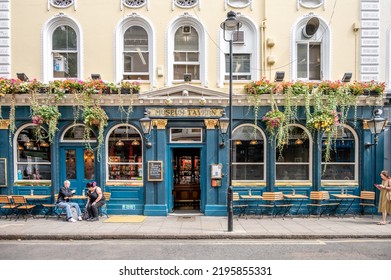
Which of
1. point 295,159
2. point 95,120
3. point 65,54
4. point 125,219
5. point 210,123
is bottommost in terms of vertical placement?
point 125,219

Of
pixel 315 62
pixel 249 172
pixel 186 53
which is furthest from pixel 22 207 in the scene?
pixel 315 62

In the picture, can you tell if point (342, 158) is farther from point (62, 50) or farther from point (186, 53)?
point (62, 50)

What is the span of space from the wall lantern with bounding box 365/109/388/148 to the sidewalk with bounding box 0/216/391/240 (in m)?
3.14

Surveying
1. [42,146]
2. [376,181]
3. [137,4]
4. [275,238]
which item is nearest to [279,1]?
[137,4]

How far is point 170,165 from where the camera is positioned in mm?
11734

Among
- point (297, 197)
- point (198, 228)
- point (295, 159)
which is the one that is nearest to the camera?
point (198, 228)

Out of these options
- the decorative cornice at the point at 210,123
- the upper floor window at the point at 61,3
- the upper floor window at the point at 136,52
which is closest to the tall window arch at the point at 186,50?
the upper floor window at the point at 136,52

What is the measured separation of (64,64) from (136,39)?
310 centimetres

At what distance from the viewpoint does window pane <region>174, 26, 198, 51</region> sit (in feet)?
38.9

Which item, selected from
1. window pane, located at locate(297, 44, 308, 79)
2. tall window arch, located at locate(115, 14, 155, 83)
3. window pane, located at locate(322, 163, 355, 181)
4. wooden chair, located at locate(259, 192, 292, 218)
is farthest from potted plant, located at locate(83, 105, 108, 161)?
window pane, located at locate(322, 163, 355, 181)

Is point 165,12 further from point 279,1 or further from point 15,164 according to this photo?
point 15,164

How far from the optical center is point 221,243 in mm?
8289

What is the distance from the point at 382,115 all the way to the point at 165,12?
31.4ft

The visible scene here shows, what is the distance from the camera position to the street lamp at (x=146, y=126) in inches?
436
